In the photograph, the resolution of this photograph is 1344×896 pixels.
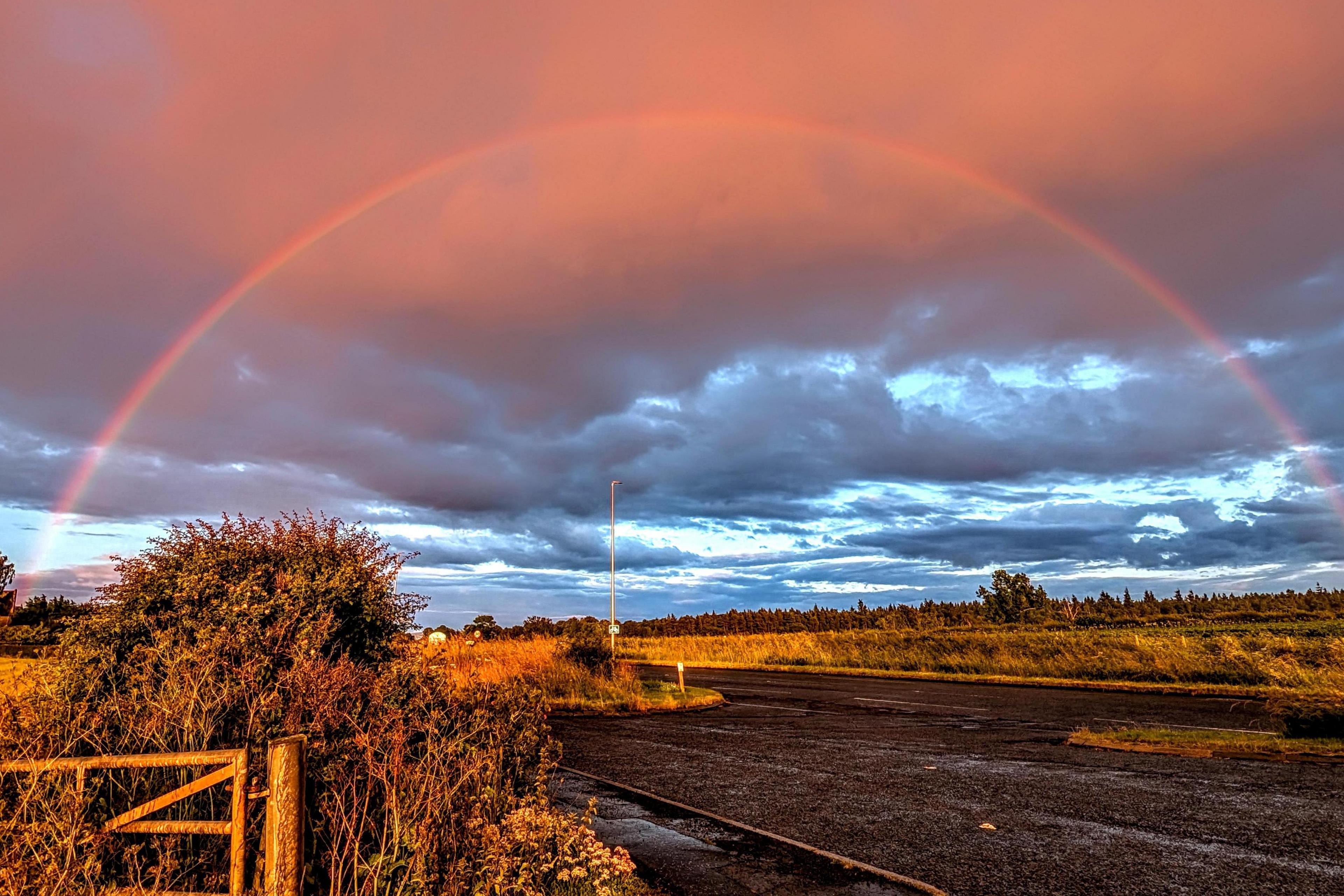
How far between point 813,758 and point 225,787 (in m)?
10.3

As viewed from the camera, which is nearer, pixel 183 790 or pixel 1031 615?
pixel 183 790

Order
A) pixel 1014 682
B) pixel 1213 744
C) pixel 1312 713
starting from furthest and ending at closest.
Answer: pixel 1014 682
pixel 1312 713
pixel 1213 744

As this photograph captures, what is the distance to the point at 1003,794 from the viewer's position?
35.2 feet

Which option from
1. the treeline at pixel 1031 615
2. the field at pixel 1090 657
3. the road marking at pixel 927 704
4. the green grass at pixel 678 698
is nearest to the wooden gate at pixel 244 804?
the field at pixel 1090 657

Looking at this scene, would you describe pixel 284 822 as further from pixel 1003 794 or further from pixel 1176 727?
pixel 1176 727

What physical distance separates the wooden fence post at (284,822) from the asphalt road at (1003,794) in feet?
17.3

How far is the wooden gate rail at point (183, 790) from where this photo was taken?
459 cm

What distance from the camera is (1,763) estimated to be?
489 centimetres

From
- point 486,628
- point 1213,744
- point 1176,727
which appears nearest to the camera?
point 1213,744

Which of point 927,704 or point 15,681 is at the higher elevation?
point 15,681

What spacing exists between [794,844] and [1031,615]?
71797 mm

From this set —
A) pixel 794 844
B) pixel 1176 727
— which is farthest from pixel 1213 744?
pixel 794 844

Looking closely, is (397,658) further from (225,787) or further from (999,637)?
(999,637)

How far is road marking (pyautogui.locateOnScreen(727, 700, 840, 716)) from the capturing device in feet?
69.5
